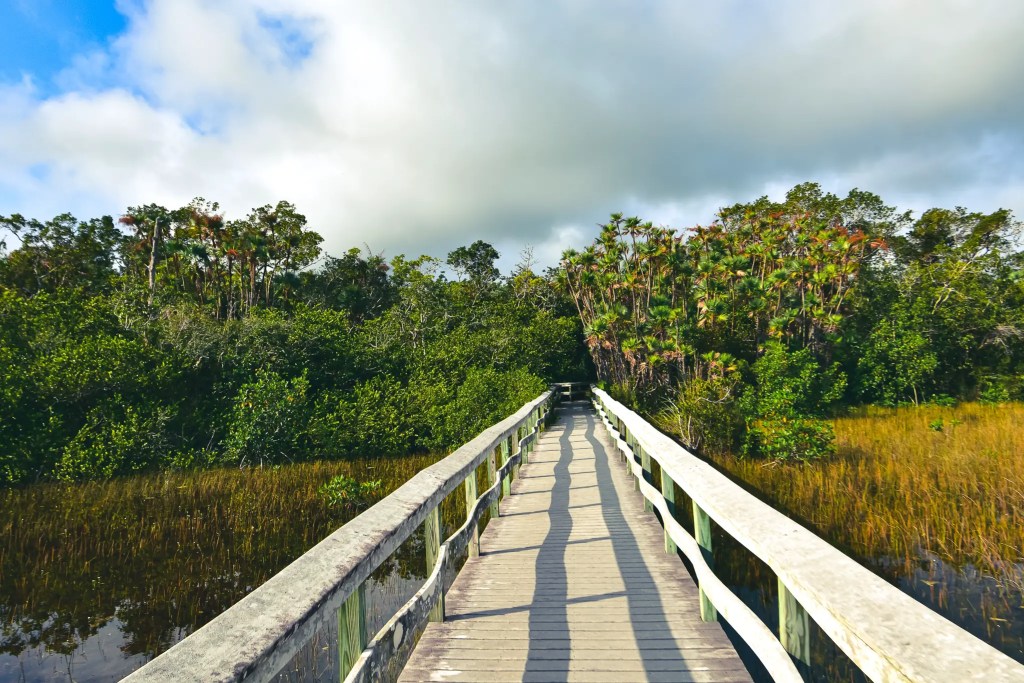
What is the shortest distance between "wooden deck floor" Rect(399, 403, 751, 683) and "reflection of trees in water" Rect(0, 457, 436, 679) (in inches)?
121

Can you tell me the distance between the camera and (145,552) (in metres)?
8.64

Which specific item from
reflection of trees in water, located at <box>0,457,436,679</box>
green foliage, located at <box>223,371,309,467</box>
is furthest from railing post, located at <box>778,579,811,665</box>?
green foliage, located at <box>223,371,309,467</box>

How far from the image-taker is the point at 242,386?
55.8ft

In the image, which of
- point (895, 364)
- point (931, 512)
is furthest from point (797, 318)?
point (931, 512)

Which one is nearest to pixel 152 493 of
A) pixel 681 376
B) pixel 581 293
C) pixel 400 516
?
pixel 400 516

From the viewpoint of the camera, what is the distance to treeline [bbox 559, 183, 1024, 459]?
23.5m

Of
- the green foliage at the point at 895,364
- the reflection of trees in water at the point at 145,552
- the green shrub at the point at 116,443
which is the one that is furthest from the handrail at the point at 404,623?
the green foliage at the point at 895,364

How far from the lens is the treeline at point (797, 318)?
A: 23.5 metres

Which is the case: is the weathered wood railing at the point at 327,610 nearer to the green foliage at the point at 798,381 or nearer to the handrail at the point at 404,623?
the handrail at the point at 404,623

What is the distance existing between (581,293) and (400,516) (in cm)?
2890

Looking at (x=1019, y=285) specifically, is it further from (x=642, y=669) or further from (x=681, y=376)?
(x=642, y=669)

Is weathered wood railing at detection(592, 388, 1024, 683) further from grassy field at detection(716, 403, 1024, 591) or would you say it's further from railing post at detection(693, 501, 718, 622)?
grassy field at detection(716, 403, 1024, 591)

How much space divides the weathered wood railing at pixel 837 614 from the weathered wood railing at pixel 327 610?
4.65 feet

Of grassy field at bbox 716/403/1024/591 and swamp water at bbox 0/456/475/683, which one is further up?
grassy field at bbox 716/403/1024/591
